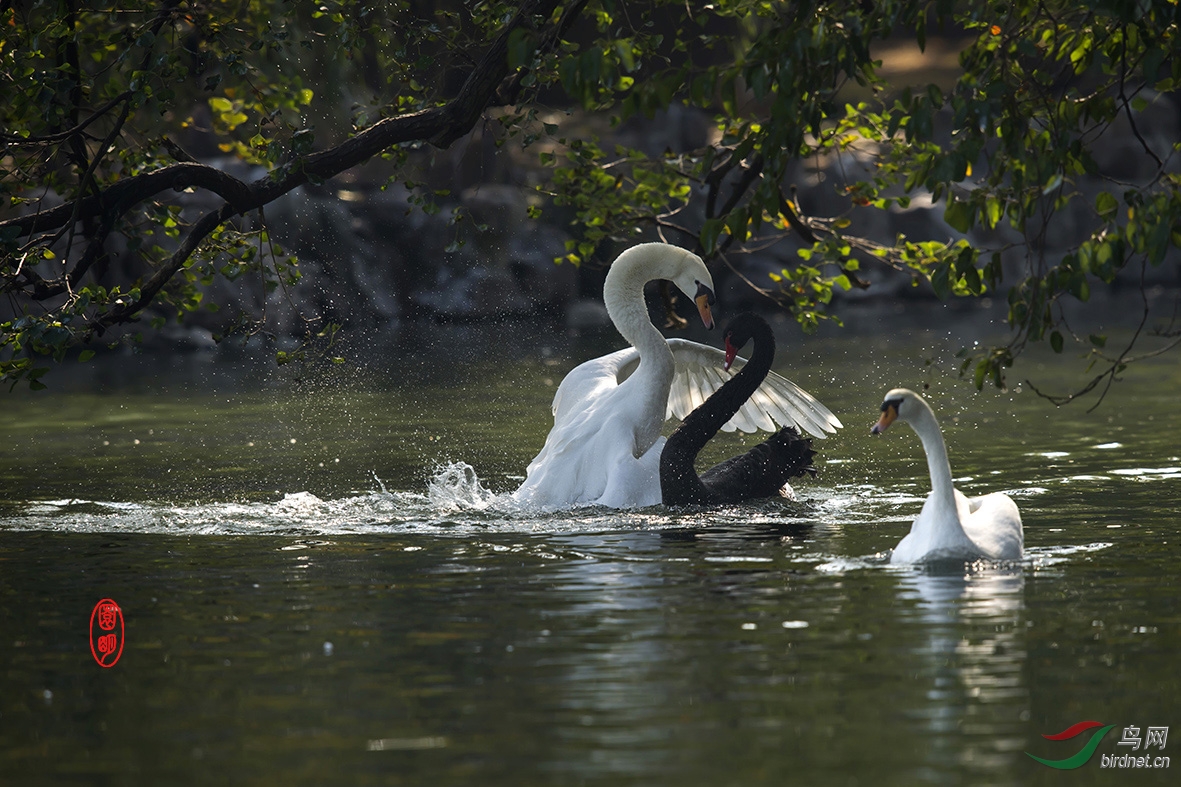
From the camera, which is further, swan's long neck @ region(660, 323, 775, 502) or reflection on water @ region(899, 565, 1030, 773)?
swan's long neck @ region(660, 323, 775, 502)

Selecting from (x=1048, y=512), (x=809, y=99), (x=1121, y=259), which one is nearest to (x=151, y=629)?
(x=809, y=99)

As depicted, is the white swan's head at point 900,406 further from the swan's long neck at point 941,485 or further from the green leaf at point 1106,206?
the green leaf at point 1106,206

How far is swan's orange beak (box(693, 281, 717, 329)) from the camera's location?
10930mm

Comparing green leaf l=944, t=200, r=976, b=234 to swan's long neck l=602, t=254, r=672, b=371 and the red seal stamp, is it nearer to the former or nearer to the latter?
the red seal stamp

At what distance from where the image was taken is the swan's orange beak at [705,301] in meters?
10.9

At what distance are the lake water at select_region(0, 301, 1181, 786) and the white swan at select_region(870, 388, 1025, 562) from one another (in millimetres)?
120

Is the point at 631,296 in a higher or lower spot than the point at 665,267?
lower

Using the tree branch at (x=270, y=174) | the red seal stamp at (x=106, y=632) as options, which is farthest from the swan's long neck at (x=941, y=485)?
the red seal stamp at (x=106, y=632)

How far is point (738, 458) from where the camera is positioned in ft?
35.5

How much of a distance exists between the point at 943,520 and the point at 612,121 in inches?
173

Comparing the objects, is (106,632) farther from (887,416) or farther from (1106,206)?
(1106,206)

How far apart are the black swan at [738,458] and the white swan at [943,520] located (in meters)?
2.32

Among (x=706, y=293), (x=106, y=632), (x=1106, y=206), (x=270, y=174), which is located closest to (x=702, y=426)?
(x=706, y=293)

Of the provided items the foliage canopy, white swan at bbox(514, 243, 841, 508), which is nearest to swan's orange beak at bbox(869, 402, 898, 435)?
the foliage canopy
